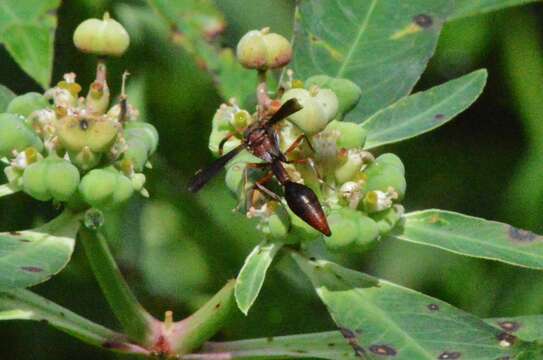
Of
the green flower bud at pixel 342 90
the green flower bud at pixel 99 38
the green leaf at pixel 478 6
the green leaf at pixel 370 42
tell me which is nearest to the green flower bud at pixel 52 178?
the green flower bud at pixel 99 38

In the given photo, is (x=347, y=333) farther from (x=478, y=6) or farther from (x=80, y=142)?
(x=478, y=6)

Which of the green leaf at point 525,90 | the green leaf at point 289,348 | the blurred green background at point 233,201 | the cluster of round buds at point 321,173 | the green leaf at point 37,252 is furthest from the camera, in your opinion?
the green leaf at point 525,90

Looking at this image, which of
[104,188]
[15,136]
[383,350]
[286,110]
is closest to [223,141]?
[286,110]

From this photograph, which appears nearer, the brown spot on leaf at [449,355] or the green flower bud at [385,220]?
the brown spot on leaf at [449,355]

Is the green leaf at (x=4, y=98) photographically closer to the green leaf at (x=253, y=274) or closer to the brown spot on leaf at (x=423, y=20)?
the green leaf at (x=253, y=274)

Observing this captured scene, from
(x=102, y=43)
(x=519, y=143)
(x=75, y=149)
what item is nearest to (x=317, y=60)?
(x=102, y=43)

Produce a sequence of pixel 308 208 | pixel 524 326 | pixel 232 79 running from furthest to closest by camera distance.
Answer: pixel 232 79, pixel 524 326, pixel 308 208

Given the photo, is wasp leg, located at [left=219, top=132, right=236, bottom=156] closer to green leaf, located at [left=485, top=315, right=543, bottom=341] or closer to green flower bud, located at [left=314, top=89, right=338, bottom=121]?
green flower bud, located at [left=314, top=89, right=338, bottom=121]
